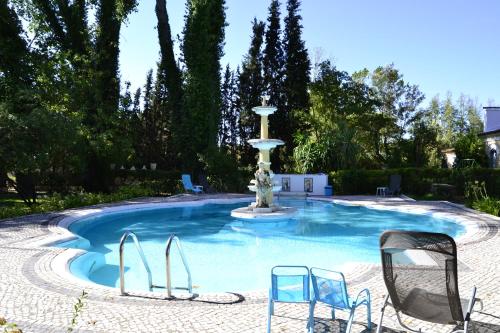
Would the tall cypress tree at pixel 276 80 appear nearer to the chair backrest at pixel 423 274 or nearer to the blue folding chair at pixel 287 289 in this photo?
the blue folding chair at pixel 287 289

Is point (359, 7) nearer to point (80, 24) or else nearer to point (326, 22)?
point (326, 22)

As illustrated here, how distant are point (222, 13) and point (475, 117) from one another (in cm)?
4097

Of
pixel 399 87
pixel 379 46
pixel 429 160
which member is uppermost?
pixel 379 46

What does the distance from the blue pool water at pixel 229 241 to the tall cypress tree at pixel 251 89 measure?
41.7 feet

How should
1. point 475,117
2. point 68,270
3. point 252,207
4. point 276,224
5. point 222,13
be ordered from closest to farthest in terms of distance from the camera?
point 68,270 < point 276,224 < point 252,207 < point 222,13 < point 475,117

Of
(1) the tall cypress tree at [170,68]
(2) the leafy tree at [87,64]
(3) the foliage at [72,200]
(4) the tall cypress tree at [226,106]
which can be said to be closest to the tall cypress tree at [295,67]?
(4) the tall cypress tree at [226,106]

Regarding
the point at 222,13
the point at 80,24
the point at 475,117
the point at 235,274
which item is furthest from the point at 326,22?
the point at 475,117

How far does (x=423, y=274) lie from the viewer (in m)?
3.55

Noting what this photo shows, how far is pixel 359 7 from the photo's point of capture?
22.1 meters

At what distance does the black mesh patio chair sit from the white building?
85.3 ft

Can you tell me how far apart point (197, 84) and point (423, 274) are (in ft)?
74.4

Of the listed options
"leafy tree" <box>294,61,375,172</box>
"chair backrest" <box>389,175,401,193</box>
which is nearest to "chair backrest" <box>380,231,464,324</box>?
"chair backrest" <box>389,175,401,193</box>

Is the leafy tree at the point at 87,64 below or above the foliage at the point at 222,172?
above

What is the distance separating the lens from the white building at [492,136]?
85.4ft
